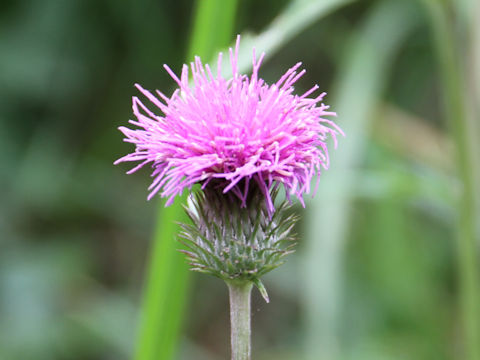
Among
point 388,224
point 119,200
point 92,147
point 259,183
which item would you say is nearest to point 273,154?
point 259,183

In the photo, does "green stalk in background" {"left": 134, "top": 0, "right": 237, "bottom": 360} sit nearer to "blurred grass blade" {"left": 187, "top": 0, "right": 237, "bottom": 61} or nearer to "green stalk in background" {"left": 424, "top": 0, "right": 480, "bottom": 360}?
"blurred grass blade" {"left": 187, "top": 0, "right": 237, "bottom": 61}

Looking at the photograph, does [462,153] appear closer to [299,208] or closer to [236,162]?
[236,162]

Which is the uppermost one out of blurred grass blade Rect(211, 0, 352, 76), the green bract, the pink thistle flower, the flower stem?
blurred grass blade Rect(211, 0, 352, 76)

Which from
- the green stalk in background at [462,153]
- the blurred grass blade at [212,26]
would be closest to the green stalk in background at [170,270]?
the blurred grass blade at [212,26]

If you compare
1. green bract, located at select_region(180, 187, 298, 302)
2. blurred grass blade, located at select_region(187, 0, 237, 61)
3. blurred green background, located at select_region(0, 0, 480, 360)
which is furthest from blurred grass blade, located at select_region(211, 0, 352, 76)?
blurred green background, located at select_region(0, 0, 480, 360)

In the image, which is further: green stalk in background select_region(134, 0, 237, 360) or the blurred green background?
the blurred green background

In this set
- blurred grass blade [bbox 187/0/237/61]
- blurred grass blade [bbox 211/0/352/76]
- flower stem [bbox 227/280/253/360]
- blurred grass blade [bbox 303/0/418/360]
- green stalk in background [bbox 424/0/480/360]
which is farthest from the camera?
blurred grass blade [bbox 303/0/418/360]
